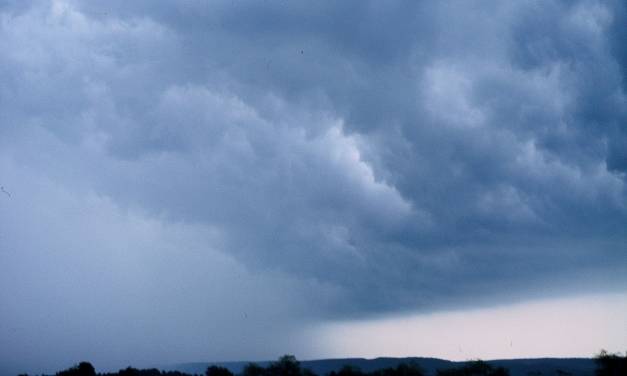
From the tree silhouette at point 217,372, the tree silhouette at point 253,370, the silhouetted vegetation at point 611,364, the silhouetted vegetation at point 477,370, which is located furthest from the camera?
the tree silhouette at point 217,372

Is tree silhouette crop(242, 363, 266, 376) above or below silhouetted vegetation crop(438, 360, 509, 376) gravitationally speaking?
above

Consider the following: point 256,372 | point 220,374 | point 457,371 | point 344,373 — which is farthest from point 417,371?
point 220,374

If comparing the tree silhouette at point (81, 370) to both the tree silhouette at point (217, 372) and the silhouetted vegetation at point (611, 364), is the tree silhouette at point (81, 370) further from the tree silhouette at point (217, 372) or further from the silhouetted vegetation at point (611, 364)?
the silhouetted vegetation at point (611, 364)

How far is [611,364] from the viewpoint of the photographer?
122m

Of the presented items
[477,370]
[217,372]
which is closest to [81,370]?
[217,372]

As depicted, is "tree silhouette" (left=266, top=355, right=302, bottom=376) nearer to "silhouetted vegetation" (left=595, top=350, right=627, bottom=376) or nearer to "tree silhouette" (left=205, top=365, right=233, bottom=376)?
"tree silhouette" (left=205, top=365, right=233, bottom=376)

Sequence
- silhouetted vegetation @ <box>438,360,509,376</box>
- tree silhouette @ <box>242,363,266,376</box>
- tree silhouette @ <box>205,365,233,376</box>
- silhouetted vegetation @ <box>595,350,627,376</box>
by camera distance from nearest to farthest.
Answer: silhouetted vegetation @ <box>595,350,627,376</box> < silhouetted vegetation @ <box>438,360,509,376</box> < tree silhouette @ <box>242,363,266,376</box> < tree silhouette @ <box>205,365,233,376</box>

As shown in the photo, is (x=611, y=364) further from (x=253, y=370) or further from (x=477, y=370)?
(x=253, y=370)

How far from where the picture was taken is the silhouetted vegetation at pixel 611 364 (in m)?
118

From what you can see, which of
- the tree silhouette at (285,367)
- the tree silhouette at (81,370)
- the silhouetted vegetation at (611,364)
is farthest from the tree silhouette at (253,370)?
the silhouetted vegetation at (611,364)

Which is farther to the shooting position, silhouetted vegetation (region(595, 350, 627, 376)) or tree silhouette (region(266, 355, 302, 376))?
tree silhouette (region(266, 355, 302, 376))

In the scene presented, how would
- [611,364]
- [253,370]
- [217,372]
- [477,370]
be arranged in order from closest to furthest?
→ [611,364], [477,370], [253,370], [217,372]

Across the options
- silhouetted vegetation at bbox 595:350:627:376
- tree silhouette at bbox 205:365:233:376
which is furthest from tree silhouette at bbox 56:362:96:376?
silhouetted vegetation at bbox 595:350:627:376

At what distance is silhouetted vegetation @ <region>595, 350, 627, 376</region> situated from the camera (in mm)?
118312
